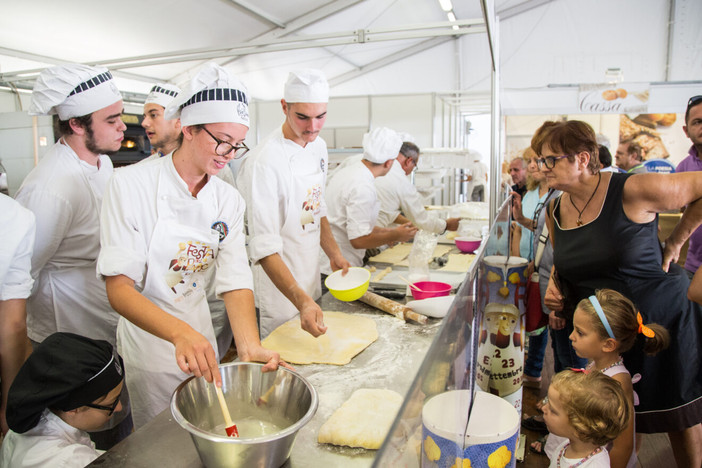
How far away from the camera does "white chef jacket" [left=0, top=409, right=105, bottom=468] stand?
1093mm

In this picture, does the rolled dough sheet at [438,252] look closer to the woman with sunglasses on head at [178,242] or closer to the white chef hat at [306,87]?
the white chef hat at [306,87]

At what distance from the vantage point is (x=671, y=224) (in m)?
4.21

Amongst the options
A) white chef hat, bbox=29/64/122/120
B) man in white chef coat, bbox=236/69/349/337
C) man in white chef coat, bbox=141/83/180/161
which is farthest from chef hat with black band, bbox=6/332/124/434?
man in white chef coat, bbox=141/83/180/161

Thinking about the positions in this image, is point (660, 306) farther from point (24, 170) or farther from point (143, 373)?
point (24, 170)

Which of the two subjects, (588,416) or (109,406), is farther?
(588,416)

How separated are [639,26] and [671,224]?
4.81 meters

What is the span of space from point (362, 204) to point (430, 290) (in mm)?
903

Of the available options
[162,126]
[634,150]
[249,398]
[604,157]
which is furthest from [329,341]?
[634,150]

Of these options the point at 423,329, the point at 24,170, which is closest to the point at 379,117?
the point at 24,170

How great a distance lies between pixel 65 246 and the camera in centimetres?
170

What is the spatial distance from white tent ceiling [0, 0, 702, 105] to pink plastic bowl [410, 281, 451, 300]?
2.05 metres

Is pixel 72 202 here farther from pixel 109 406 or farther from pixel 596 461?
pixel 596 461

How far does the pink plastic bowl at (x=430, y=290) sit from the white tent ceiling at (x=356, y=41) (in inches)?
80.8

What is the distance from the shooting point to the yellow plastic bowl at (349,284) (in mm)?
1786
